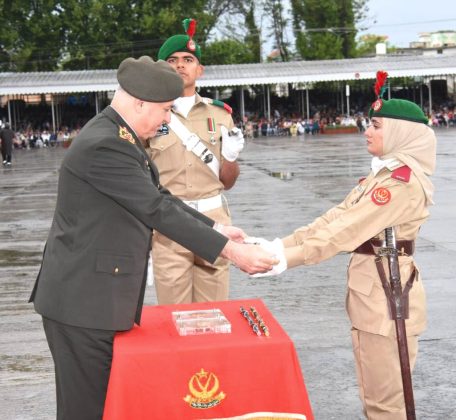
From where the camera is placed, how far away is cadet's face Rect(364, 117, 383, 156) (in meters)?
4.34

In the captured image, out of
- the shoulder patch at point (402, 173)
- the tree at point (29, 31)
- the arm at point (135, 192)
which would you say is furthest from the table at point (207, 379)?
the tree at point (29, 31)

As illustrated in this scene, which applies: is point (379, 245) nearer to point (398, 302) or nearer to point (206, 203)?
point (398, 302)

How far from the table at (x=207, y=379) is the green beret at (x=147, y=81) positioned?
3.16 feet

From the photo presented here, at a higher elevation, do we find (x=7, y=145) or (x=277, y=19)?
(x=277, y=19)

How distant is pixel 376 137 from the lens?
4.36m

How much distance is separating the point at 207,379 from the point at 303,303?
4.69m

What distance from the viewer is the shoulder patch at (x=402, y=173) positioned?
414 cm

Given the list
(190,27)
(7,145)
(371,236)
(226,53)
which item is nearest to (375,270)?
(371,236)

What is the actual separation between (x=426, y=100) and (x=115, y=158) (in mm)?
57128

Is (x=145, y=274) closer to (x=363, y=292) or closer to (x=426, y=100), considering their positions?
(x=363, y=292)

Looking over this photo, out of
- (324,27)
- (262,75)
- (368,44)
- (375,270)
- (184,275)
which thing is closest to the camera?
(375,270)

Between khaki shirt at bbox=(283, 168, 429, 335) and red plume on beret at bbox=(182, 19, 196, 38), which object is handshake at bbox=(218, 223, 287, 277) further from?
red plume on beret at bbox=(182, 19, 196, 38)

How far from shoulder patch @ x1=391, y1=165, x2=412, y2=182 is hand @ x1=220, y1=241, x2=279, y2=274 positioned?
769mm

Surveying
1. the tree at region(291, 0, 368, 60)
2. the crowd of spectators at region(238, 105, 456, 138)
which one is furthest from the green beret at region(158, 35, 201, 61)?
the tree at region(291, 0, 368, 60)
